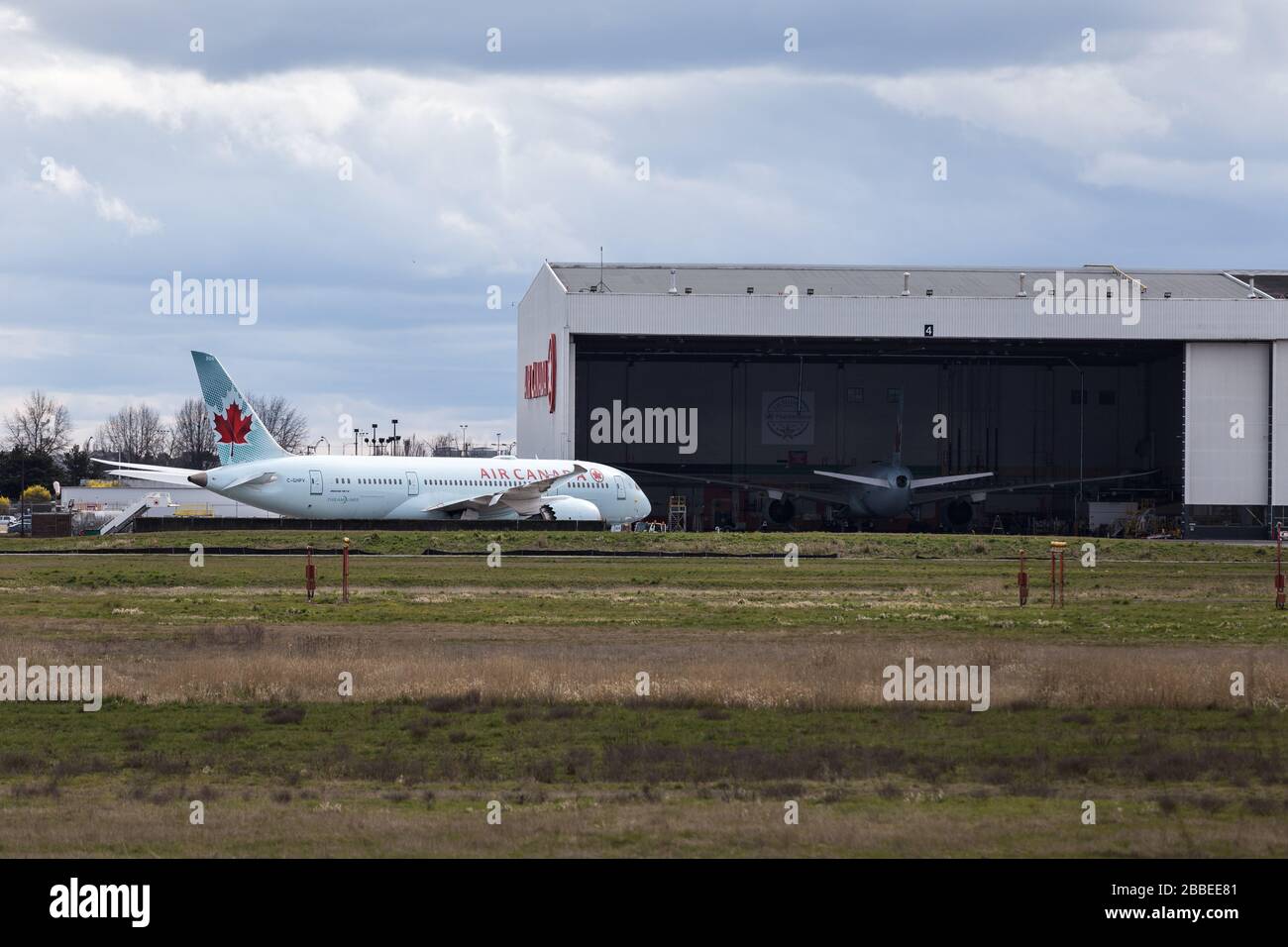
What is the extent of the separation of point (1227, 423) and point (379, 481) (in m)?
42.5

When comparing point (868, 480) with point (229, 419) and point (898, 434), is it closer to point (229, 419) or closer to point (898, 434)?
point (898, 434)

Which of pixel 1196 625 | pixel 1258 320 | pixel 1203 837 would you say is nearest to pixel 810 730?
pixel 1203 837

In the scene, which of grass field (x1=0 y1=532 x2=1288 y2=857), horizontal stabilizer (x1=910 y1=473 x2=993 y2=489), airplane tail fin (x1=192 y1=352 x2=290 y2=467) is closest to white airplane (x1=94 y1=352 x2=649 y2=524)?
airplane tail fin (x1=192 y1=352 x2=290 y2=467)

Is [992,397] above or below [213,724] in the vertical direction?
above

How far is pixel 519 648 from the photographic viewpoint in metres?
26.8

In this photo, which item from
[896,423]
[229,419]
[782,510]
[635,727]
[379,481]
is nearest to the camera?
[635,727]

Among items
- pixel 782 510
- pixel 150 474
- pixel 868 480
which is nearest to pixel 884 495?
pixel 868 480

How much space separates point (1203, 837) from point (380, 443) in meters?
150

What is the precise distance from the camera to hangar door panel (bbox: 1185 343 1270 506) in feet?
256

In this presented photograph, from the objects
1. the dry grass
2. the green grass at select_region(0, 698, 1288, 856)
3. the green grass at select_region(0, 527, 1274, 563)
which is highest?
the green grass at select_region(0, 527, 1274, 563)

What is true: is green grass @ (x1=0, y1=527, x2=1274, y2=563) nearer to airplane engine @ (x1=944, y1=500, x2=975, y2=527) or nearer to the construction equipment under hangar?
the construction equipment under hangar

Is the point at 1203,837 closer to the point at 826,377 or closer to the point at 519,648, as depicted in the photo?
the point at 519,648

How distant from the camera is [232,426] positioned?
6606cm

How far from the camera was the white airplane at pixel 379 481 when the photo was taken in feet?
215
